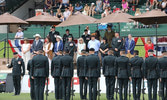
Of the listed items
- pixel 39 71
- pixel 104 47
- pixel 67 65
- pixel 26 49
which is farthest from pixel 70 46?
pixel 39 71

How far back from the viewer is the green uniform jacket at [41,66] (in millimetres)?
20672

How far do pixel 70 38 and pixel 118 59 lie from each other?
5.36m

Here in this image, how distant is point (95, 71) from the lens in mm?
20984

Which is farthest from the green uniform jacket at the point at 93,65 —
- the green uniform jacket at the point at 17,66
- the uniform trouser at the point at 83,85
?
the green uniform jacket at the point at 17,66

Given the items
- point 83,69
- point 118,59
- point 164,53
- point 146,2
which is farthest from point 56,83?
point 146,2

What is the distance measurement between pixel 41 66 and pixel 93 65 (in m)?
2.11

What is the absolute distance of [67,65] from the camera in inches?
832

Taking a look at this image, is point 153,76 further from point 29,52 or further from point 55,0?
point 55,0

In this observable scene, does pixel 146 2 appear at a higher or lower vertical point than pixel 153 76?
higher

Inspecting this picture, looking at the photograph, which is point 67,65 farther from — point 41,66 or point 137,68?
point 137,68

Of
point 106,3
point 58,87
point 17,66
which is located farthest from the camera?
point 106,3

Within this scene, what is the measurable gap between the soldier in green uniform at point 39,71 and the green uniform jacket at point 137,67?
346cm

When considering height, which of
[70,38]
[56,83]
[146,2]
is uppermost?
[146,2]

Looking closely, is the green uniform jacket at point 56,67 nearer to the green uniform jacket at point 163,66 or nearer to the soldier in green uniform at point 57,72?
the soldier in green uniform at point 57,72
